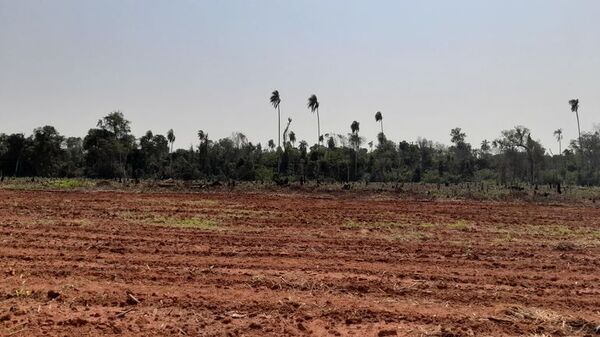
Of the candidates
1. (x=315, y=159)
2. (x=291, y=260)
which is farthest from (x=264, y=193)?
(x=315, y=159)

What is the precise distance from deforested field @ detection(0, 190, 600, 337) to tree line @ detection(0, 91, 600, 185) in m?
44.9

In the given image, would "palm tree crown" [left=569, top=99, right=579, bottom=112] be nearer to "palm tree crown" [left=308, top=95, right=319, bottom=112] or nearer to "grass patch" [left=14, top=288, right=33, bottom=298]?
"palm tree crown" [left=308, top=95, right=319, bottom=112]

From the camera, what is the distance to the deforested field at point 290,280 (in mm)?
5504

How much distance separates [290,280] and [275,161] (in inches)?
2541

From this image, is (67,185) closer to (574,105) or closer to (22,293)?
(22,293)

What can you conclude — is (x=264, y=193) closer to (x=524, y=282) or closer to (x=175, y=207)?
(x=175, y=207)

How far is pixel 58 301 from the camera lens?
20.0 feet

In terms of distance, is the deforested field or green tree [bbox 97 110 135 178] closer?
the deforested field

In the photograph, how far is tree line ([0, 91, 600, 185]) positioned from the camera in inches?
2493

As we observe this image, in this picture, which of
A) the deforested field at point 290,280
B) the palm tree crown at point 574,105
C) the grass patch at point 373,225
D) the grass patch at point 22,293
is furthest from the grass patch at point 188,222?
the palm tree crown at point 574,105

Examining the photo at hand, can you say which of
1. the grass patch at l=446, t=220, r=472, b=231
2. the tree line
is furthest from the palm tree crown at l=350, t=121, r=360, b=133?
the grass patch at l=446, t=220, r=472, b=231

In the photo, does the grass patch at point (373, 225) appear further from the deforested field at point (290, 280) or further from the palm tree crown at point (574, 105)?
the palm tree crown at point (574, 105)

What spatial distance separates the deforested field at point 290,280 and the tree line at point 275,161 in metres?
44.9

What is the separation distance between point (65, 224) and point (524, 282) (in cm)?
1078
